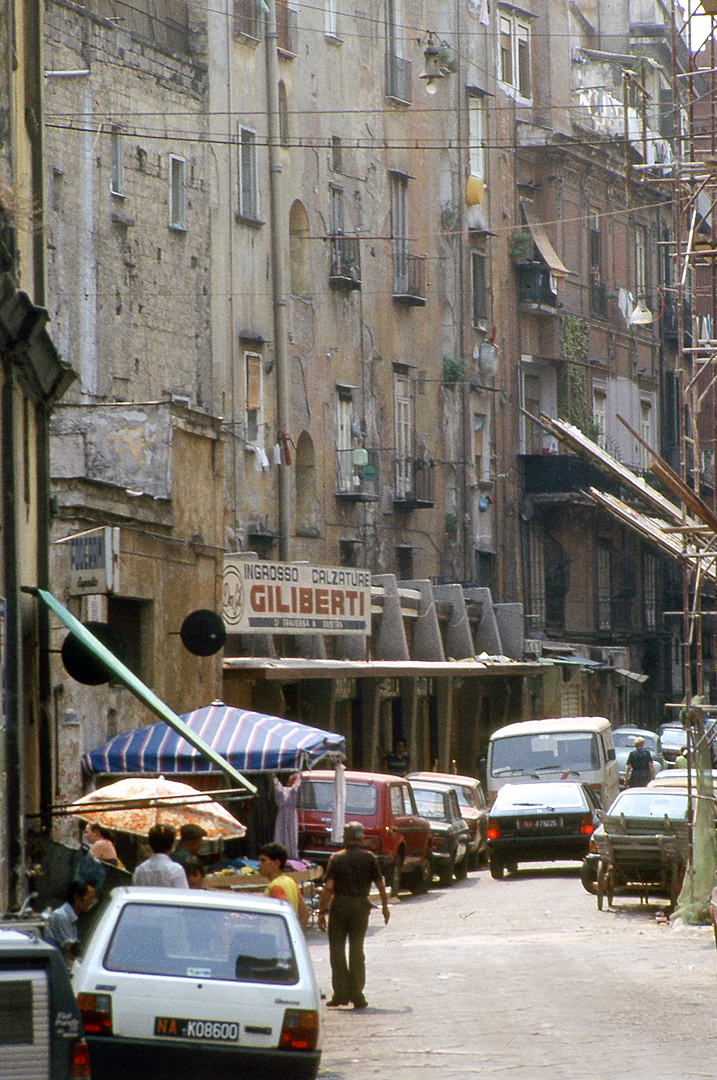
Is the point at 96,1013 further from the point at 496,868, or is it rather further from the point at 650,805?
the point at 496,868

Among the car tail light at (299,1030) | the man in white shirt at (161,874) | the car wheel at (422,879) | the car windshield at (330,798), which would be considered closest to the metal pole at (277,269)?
the car wheel at (422,879)

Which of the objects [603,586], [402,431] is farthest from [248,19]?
[603,586]

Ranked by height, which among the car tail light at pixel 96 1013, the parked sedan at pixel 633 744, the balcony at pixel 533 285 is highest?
the balcony at pixel 533 285

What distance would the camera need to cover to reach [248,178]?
38.1 meters

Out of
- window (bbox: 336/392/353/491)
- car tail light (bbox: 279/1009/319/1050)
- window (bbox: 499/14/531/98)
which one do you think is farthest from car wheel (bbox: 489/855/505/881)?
Answer: window (bbox: 499/14/531/98)

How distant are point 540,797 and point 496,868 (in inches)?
46.4

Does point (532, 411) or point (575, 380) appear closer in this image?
point (532, 411)

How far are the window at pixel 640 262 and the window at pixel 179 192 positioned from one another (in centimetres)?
2433

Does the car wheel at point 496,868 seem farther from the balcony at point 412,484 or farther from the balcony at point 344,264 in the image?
the balcony at point 344,264

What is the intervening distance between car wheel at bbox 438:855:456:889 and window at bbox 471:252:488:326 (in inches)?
878

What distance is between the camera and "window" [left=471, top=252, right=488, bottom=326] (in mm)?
47531

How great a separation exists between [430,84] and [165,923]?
35.7 m

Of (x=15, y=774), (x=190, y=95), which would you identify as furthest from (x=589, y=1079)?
(x=190, y=95)

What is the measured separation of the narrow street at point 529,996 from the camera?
1272 centimetres
